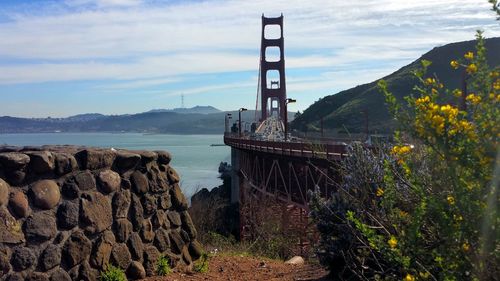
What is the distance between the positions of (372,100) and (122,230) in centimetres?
8686

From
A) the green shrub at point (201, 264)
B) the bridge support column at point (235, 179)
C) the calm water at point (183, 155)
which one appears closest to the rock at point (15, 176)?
the green shrub at point (201, 264)

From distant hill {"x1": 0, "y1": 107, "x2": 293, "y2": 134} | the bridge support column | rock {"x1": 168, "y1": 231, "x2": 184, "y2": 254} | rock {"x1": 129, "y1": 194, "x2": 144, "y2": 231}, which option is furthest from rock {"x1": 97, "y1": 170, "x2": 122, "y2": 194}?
distant hill {"x1": 0, "y1": 107, "x2": 293, "y2": 134}

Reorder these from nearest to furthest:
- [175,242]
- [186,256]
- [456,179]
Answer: [456,179]
[175,242]
[186,256]

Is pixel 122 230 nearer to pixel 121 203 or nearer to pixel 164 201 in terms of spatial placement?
pixel 121 203

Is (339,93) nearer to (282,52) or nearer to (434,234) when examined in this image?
(282,52)

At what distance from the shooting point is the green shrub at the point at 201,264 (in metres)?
6.80

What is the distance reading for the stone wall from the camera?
5086 millimetres

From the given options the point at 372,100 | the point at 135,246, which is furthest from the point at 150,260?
the point at 372,100

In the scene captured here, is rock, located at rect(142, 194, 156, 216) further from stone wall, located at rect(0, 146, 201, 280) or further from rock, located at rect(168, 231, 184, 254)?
rock, located at rect(168, 231, 184, 254)

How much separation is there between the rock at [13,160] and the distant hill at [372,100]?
63.1 metres

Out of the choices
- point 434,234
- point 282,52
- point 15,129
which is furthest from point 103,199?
point 15,129

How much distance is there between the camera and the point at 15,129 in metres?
126

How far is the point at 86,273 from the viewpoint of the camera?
554 centimetres

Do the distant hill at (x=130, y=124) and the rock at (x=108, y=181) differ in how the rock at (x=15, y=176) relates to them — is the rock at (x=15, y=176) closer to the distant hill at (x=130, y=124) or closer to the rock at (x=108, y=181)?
the rock at (x=108, y=181)
